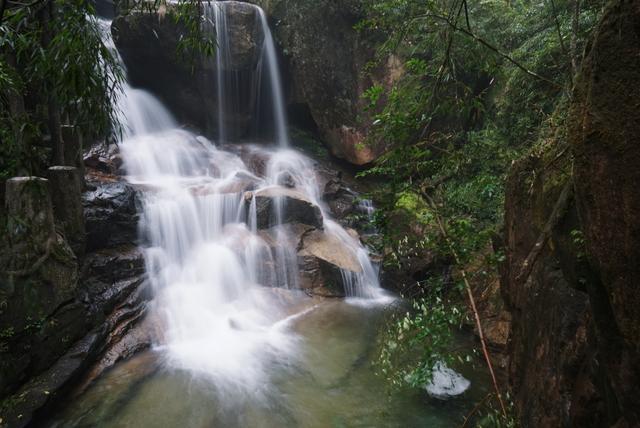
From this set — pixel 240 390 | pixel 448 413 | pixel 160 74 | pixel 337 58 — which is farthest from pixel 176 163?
pixel 448 413

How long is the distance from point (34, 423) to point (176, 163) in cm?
866

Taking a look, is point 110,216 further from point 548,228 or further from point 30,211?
point 548,228

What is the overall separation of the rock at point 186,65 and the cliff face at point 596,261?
39.8ft

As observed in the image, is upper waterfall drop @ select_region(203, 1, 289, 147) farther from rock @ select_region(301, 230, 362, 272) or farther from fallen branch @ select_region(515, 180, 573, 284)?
fallen branch @ select_region(515, 180, 573, 284)

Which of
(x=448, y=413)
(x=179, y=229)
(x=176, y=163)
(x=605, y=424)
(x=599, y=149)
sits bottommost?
(x=448, y=413)

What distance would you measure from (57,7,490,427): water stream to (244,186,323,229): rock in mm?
62

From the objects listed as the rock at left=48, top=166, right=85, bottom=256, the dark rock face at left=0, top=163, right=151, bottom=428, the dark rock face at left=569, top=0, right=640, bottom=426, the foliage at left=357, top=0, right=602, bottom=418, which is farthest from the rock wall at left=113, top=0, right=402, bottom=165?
the dark rock face at left=569, top=0, right=640, bottom=426

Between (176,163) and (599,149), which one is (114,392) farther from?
(176,163)

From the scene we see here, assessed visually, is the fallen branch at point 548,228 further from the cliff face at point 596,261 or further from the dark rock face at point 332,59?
the dark rock face at point 332,59

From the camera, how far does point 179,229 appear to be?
8.55m

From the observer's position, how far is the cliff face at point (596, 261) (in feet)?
4.00

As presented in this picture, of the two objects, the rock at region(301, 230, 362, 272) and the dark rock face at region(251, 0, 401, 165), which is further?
the dark rock face at region(251, 0, 401, 165)

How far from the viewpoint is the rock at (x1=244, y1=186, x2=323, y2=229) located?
9688mm

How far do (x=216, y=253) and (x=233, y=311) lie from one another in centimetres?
176
